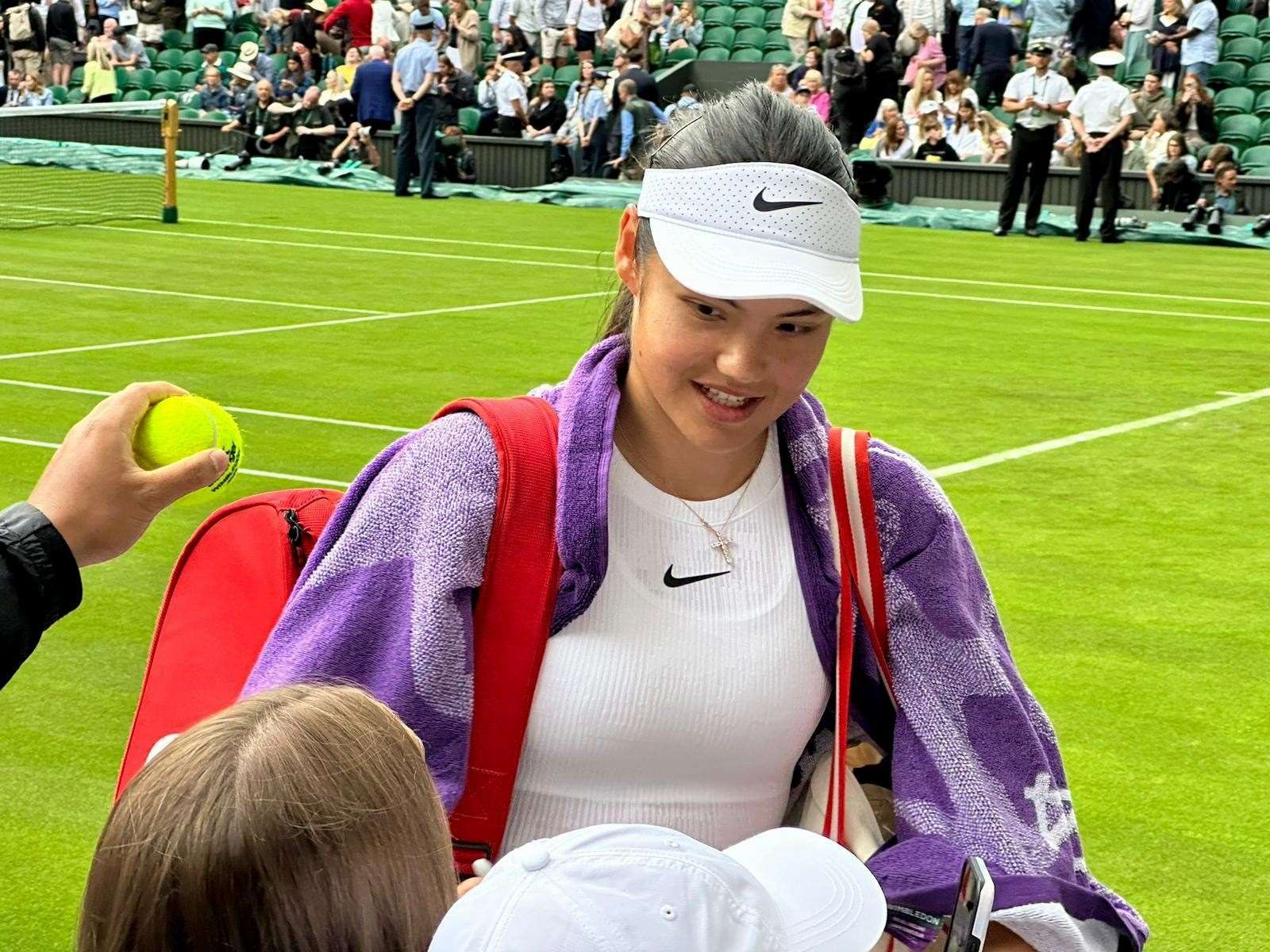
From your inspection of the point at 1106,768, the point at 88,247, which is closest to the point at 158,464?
the point at 1106,768

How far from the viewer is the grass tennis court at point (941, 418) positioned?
195 inches

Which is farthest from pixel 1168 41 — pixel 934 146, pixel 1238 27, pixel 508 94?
pixel 508 94

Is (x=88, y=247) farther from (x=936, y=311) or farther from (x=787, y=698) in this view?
(x=787, y=698)

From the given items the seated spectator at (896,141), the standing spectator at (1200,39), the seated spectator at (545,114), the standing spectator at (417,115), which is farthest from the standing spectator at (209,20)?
the standing spectator at (1200,39)

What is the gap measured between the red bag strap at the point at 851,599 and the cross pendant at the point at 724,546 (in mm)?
152

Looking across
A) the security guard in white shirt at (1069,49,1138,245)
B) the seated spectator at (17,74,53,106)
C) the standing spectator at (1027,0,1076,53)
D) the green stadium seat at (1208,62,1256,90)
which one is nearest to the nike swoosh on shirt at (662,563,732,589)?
the security guard in white shirt at (1069,49,1138,245)

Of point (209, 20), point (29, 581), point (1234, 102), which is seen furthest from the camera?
point (209, 20)

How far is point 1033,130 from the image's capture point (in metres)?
22.9

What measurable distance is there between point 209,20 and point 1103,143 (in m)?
20.4

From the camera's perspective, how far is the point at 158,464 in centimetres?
248

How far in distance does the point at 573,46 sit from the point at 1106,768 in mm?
28488

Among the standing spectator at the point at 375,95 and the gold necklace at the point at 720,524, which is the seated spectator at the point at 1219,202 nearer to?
the standing spectator at the point at 375,95

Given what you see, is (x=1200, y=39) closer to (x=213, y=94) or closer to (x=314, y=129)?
(x=314, y=129)

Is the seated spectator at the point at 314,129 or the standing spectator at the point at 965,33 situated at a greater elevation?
the standing spectator at the point at 965,33
